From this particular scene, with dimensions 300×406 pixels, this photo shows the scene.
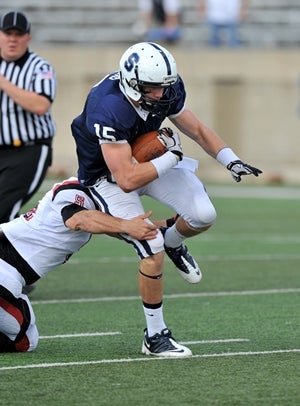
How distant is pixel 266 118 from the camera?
18594 mm

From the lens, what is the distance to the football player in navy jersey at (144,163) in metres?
5.70

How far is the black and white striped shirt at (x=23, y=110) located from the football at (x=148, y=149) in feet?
7.53

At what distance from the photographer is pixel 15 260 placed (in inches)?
239

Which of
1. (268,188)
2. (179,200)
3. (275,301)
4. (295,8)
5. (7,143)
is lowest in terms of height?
(268,188)

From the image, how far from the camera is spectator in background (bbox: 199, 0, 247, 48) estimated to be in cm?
1888

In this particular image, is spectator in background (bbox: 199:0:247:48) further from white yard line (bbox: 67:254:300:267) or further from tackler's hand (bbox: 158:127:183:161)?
tackler's hand (bbox: 158:127:183:161)

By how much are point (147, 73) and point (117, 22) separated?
1498cm

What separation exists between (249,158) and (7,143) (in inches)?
423

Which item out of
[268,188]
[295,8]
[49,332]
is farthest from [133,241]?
[295,8]

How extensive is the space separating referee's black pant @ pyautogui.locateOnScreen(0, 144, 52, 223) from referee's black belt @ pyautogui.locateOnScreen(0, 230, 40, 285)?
1857mm

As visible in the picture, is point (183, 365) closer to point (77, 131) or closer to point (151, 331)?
point (151, 331)

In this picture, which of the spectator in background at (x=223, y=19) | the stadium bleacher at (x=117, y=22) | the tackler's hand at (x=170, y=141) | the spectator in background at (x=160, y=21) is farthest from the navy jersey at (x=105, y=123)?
the stadium bleacher at (x=117, y=22)

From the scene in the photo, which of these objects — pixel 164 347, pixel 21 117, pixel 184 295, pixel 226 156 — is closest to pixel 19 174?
pixel 21 117

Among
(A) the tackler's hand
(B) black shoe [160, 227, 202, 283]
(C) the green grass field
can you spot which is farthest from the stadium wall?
(A) the tackler's hand
